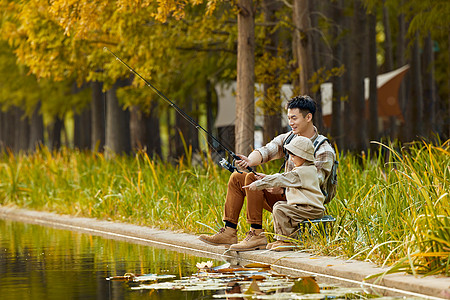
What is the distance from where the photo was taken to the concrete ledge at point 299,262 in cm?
805

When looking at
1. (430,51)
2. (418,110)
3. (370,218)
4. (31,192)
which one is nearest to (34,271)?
(370,218)

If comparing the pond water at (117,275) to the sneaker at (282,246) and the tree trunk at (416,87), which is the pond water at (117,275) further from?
the tree trunk at (416,87)

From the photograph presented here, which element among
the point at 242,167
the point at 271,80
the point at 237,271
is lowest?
the point at 237,271

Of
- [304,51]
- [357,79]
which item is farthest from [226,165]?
[357,79]

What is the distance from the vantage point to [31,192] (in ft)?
67.5

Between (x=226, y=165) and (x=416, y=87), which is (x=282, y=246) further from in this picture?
(x=416, y=87)

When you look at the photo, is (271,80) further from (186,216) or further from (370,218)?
(370,218)

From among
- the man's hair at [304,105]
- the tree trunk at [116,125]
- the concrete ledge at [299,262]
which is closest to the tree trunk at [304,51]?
the concrete ledge at [299,262]

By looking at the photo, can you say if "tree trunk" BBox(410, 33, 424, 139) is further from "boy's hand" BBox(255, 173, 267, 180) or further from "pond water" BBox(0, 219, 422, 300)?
"boy's hand" BBox(255, 173, 267, 180)

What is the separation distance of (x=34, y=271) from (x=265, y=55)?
1077 cm

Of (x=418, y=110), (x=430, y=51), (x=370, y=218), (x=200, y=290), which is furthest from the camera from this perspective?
(x=430, y=51)

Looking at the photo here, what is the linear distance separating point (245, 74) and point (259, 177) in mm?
5339

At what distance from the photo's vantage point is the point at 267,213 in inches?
494

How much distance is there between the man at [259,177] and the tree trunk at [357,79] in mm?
14111
